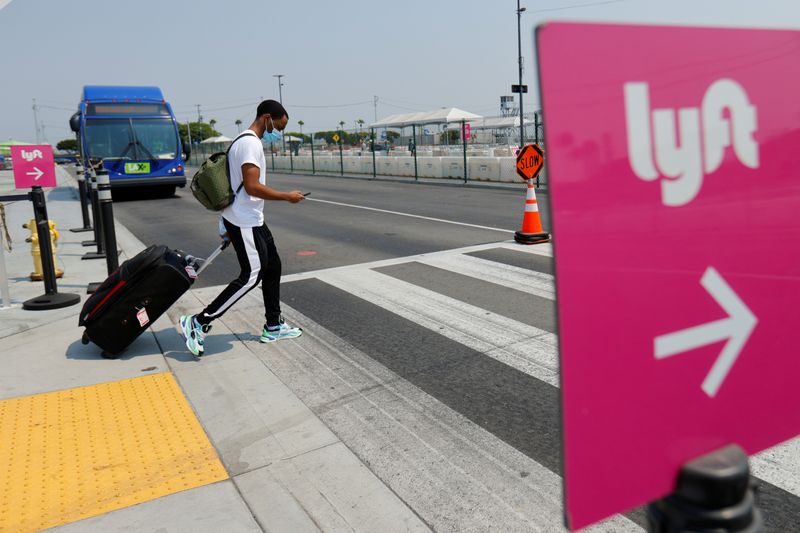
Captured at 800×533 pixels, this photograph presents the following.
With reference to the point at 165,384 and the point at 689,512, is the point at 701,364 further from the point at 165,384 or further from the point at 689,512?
the point at 165,384

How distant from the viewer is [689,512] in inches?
38.8

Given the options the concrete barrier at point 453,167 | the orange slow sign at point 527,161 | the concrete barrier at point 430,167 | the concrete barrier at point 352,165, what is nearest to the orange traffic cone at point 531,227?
the orange slow sign at point 527,161

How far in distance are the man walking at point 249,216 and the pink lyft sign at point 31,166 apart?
3.46 metres

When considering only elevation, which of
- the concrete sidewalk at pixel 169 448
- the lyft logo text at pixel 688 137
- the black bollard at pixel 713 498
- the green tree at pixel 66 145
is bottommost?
the concrete sidewalk at pixel 169 448

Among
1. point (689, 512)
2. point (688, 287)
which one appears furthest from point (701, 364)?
point (689, 512)

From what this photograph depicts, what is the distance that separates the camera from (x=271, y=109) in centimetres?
501

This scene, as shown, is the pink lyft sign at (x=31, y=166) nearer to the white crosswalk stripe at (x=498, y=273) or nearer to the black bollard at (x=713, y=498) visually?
the white crosswalk stripe at (x=498, y=273)

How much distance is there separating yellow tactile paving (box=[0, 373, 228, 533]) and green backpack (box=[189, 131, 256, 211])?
1.35 m

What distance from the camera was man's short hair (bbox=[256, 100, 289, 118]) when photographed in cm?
500

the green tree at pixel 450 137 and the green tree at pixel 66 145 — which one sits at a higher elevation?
the green tree at pixel 66 145

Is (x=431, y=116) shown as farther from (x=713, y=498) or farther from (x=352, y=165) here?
(x=713, y=498)

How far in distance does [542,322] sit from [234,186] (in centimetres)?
271

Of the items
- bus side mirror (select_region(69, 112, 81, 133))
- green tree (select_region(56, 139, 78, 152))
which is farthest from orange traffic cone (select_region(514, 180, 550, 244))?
green tree (select_region(56, 139, 78, 152))

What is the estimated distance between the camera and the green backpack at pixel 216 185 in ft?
15.9
